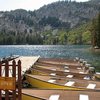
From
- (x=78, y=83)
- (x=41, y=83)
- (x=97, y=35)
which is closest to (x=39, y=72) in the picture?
(x=41, y=83)

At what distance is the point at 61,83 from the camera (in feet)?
84.3

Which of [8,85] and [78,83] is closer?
[8,85]

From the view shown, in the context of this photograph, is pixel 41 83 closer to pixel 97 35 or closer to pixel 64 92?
pixel 64 92

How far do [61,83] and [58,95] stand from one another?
6.48 m

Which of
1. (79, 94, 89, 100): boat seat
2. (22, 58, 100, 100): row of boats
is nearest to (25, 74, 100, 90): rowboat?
(22, 58, 100, 100): row of boats

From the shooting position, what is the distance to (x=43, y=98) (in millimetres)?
18312

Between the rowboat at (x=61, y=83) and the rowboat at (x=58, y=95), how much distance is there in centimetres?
307

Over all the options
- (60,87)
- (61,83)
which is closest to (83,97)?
(60,87)

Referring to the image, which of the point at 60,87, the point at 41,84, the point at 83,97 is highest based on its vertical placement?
the point at 83,97

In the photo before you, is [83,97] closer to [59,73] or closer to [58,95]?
[58,95]

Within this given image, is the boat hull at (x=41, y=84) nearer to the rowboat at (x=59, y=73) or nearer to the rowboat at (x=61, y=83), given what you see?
the rowboat at (x=61, y=83)

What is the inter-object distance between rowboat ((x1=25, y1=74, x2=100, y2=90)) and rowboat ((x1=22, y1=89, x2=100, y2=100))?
10.1ft

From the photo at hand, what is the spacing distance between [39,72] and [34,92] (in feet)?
48.0

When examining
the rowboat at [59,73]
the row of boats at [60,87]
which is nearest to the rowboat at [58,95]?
the row of boats at [60,87]
